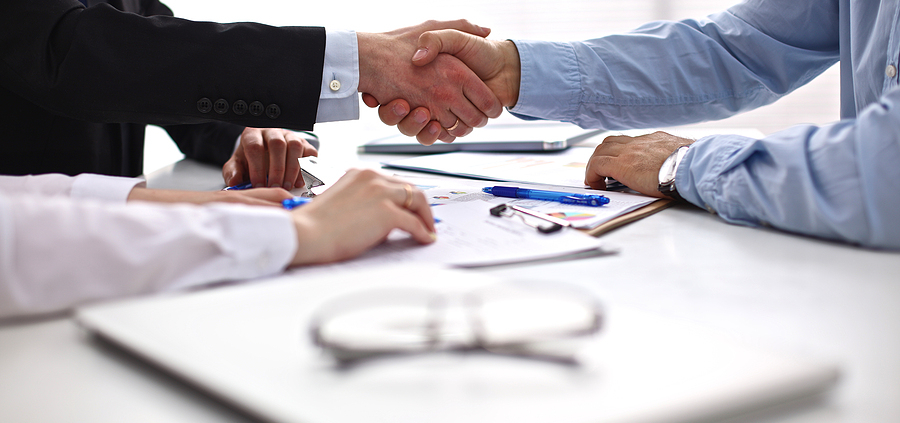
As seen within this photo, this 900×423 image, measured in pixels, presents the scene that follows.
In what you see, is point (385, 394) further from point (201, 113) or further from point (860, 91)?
point (860, 91)

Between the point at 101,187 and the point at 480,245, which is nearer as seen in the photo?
the point at 480,245

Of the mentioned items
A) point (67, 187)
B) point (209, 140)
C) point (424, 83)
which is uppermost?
point (424, 83)

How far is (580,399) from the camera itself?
1.00 ft

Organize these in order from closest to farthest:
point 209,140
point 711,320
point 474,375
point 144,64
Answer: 1. point 474,375
2. point 711,320
3. point 144,64
4. point 209,140

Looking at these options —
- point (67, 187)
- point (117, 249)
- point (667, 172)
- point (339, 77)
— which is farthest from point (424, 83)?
point (117, 249)

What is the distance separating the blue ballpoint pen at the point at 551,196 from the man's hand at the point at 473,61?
414 millimetres

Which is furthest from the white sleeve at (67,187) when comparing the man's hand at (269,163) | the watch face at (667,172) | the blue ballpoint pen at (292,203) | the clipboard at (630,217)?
the watch face at (667,172)

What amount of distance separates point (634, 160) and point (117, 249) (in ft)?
2.32

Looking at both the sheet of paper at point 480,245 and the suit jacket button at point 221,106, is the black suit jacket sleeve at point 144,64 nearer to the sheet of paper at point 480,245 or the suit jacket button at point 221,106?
the suit jacket button at point 221,106

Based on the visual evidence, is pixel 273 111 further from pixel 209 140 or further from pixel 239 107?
pixel 209 140

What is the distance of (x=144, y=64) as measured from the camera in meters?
0.98

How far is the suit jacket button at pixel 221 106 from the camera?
101 centimetres

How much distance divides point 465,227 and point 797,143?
1.27ft

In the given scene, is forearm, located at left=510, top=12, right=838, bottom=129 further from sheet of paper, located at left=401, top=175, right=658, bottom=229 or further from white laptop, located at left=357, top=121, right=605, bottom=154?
sheet of paper, located at left=401, top=175, right=658, bottom=229
